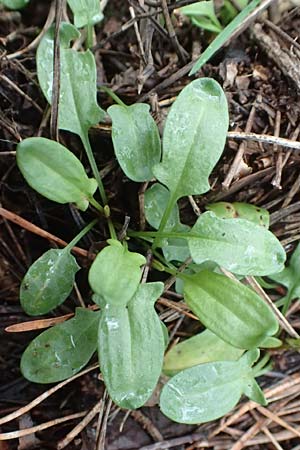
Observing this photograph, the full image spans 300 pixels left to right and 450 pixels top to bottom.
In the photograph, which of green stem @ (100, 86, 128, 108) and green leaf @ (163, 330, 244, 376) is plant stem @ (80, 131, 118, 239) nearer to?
green stem @ (100, 86, 128, 108)

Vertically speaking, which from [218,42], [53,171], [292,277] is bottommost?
[292,277]

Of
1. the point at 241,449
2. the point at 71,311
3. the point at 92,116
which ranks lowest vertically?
the point at 241,449

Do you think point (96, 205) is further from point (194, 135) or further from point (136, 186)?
point (194, 135)

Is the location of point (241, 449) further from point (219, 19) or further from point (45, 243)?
point (219, 19)

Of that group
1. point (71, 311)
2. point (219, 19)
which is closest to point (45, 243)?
point (71, 311)

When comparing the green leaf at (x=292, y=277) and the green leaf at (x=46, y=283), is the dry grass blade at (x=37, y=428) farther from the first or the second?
the green leaf at (x=292, y=277)

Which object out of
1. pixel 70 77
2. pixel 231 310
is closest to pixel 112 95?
pixel 70 77

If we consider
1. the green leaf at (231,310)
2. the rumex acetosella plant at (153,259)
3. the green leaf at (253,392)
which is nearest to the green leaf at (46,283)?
the rumex acetosella plant at (153,259)
